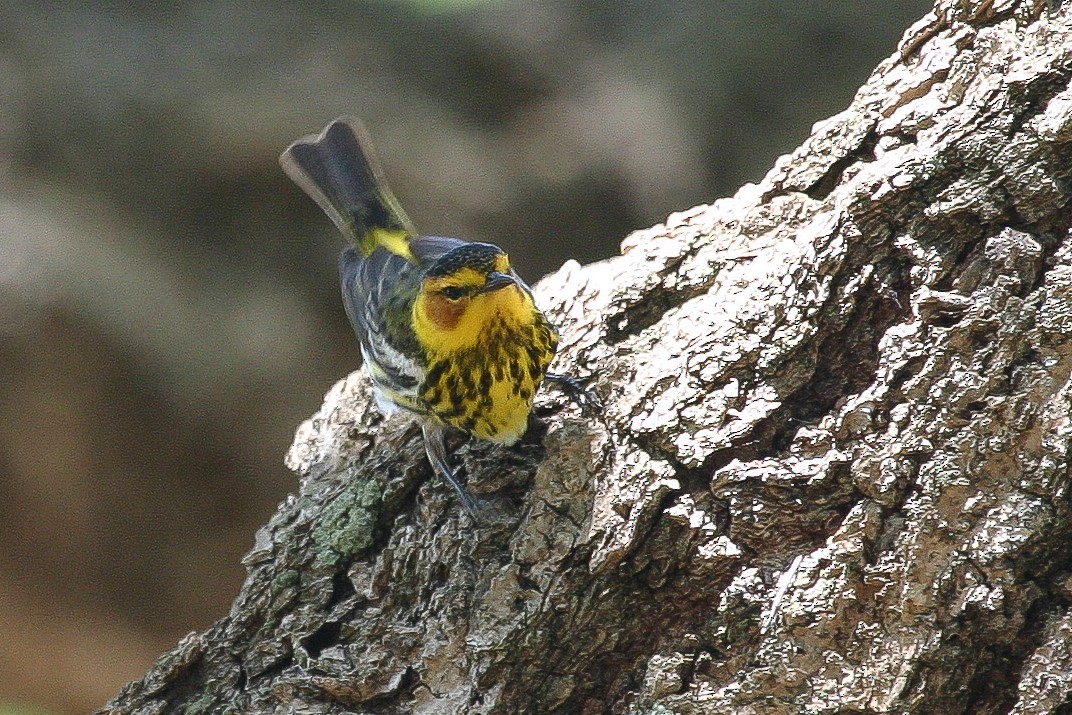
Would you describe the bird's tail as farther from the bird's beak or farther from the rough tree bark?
the rough tree bark

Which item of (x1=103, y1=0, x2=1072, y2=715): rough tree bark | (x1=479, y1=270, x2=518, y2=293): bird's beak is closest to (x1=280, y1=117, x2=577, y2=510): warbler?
(x1=479, y1=270, x2=518, y2=293): bird's beak

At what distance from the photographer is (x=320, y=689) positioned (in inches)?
88.0

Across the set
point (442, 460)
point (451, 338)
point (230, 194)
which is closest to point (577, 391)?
point (442, 460)

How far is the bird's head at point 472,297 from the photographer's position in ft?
9.08

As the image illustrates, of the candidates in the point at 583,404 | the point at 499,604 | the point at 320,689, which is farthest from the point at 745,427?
the point at 320,689

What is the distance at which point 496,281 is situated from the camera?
2.76 meters

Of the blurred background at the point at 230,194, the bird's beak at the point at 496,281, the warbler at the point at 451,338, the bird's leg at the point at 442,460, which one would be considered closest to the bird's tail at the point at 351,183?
the warbler at the point at 451,338

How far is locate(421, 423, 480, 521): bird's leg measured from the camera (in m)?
2.31

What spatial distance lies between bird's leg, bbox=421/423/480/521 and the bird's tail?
0.97 m

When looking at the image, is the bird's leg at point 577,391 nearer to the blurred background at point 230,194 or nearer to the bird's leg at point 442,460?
the bird's leg at point 442,460

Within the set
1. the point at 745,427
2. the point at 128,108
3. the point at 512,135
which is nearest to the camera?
the point at 745,427

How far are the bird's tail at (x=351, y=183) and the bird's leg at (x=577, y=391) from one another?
1.08m

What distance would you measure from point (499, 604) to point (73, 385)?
14.1 ft

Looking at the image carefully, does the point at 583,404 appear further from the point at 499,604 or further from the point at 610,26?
the point at 610,26
